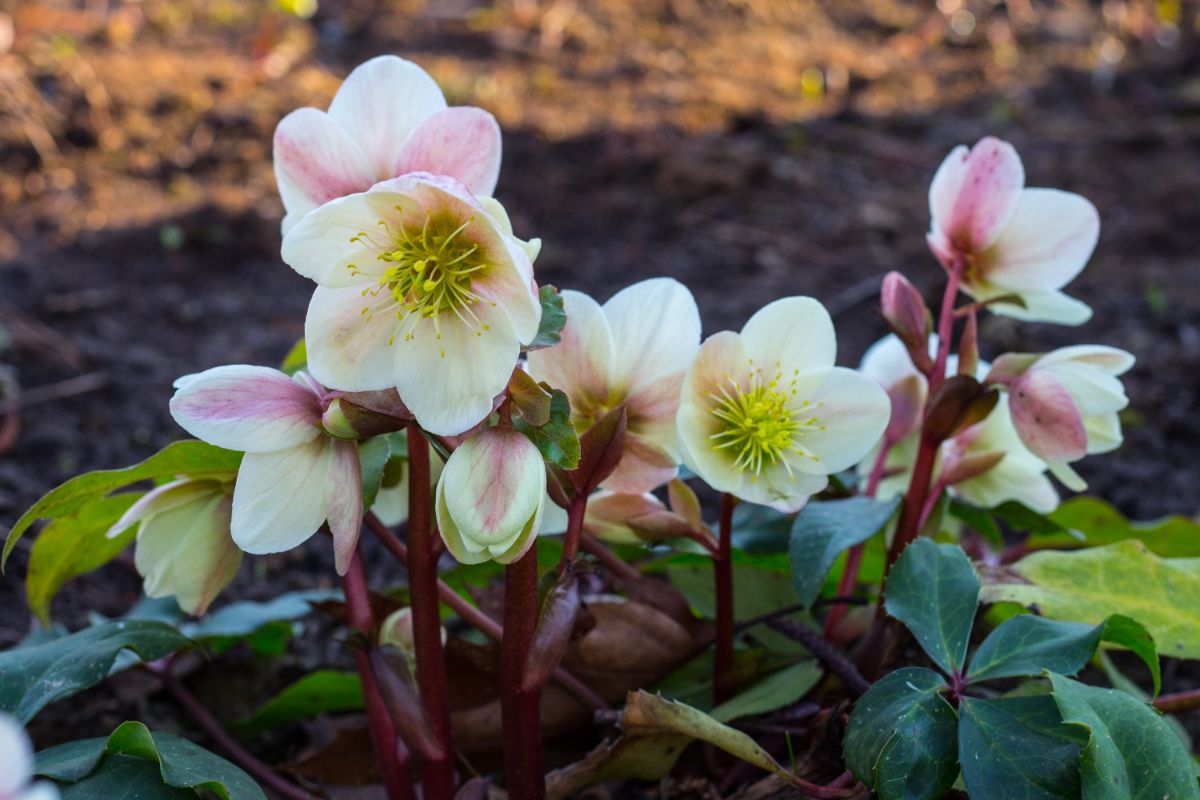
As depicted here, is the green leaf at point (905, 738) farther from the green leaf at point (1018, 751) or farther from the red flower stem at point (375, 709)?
the red flower stem at point (375, 709)

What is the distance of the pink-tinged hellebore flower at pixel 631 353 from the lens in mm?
813

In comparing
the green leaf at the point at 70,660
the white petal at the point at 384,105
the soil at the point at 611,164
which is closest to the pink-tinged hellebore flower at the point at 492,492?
the white petal at the point at 384,105

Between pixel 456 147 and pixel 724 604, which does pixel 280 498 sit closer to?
pixel 456 147

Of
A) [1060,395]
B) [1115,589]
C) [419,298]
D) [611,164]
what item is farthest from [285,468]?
[611,164]

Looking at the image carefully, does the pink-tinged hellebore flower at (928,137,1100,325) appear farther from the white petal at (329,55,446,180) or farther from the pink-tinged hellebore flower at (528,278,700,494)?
the white petal at (329,55,446,180)

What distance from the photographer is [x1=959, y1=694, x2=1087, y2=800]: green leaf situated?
0.72 meters

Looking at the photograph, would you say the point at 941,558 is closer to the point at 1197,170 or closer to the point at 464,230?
the point at 464,230

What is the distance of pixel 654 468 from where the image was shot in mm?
849

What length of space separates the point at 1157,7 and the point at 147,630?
3619 mm

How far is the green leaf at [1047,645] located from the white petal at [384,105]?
0.51m

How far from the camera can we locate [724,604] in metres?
0.93

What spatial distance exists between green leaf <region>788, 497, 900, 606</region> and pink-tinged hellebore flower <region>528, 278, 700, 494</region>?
132 mm

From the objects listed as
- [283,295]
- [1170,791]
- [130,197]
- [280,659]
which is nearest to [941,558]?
[1170,791]

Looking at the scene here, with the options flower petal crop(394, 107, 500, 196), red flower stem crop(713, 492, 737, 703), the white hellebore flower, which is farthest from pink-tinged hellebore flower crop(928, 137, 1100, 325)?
the white hellebore flower
